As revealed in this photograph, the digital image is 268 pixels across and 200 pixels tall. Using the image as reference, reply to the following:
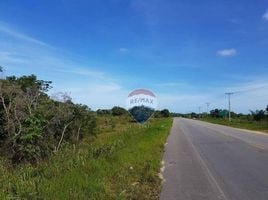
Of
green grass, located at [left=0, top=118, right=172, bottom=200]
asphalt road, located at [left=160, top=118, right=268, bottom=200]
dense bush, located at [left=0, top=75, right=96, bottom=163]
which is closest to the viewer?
green grass, located at [left=0, top=118, right=172, bottom=200]

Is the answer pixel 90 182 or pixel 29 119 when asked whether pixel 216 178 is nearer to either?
pixel 90 182

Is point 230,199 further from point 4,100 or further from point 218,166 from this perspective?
point 4,100

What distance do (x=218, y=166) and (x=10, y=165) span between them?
9.64 meters

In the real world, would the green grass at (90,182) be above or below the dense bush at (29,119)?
below

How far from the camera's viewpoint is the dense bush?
20000 millimetres

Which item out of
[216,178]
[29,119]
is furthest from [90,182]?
[29,119]

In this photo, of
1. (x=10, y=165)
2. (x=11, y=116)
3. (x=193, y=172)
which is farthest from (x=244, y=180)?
(x=11, y=116)

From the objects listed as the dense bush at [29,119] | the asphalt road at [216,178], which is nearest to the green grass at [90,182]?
the asphalt road at [216,178]

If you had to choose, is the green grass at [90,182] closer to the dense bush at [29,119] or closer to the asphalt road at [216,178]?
the asphalt road at [216,178]

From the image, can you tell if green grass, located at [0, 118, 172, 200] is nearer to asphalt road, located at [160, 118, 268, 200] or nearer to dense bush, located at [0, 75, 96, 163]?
asphalt road, located at [160, 118, 268, 200]

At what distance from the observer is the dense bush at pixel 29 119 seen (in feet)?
65.6

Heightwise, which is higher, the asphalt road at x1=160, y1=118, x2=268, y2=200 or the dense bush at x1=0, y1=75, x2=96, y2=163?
the dense bush at x1=0, y1=75, x2=96, y2=163

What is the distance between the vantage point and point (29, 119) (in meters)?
20.2

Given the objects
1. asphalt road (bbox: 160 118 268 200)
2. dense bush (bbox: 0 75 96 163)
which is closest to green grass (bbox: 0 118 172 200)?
asphalt road (bbox: 160 118 268 200)
